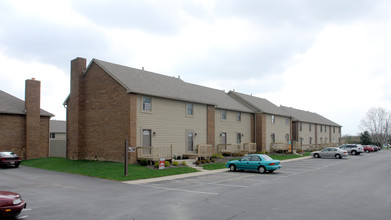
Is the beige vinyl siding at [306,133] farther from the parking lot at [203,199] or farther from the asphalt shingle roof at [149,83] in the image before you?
the parking lot at [203,199]

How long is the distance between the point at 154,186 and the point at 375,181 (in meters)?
12.9

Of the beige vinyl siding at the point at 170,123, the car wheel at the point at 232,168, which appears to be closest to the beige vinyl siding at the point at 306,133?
the beige vinyl siding at the point at 170,123

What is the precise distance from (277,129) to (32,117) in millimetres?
32716

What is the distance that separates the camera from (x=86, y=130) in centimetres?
2928

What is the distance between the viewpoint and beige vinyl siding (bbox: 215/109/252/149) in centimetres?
3684

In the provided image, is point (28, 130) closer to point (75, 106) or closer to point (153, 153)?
point (75, 106)

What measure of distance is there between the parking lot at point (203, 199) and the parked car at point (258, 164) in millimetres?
4538

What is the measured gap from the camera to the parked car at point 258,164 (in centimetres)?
2375

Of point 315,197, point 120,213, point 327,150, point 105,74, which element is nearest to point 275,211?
point 315,197

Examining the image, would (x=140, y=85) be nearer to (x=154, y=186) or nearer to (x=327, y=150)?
(x=154, y=186)

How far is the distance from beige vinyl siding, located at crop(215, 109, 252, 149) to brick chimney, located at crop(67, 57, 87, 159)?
14967 millimetres

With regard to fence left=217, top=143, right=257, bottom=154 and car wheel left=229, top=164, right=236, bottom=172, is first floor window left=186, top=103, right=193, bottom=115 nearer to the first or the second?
fence left=217, top=143, right=257, bottom=154

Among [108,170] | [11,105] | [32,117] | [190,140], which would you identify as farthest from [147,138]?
[11,105]

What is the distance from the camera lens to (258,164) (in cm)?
2408
